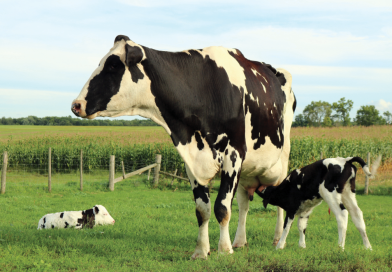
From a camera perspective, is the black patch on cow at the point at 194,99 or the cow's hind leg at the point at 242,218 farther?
the cow's hind leg at the point at 242,218

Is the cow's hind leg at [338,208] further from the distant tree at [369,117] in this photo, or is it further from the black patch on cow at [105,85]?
the distant tree at [369,117]

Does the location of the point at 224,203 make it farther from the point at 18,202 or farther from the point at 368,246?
the point at 18,202

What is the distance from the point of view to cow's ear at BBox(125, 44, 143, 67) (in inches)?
175

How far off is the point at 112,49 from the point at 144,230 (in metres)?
Answer: 4.51

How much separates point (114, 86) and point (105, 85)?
0.11 metres

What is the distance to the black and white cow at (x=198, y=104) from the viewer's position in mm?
4473

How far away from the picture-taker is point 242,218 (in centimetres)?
641

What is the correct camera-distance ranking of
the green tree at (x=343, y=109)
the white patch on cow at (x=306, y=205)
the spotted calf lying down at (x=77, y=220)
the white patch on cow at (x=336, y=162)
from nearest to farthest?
the white patch on cow at (x=336, y=162), the white patch on cow at (x=306, y=205), the spotted calf lying down at (x=77, y=220), the green tree at (x=343, y=109)

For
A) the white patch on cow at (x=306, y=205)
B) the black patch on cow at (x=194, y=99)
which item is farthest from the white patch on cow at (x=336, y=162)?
the black patch on cow at (x=194, y=99)

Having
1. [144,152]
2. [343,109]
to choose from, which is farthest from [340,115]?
[144,152]

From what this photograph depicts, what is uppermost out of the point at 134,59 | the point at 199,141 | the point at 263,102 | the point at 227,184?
the point at 134,59

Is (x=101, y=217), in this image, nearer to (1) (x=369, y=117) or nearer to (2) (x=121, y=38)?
(2) (x=121, y=38)

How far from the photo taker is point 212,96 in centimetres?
486

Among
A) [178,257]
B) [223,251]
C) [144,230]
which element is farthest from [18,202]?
[223,251]
